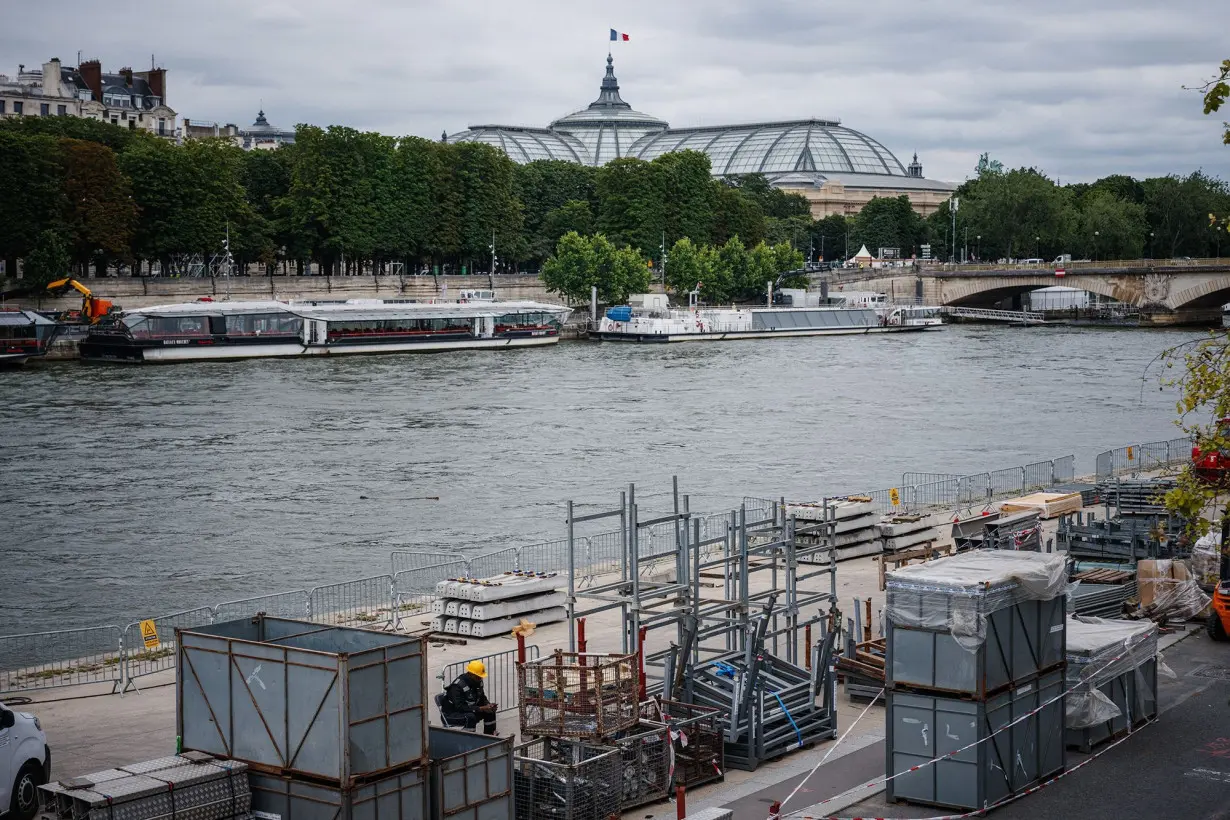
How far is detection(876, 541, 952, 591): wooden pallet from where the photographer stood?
27422 mm

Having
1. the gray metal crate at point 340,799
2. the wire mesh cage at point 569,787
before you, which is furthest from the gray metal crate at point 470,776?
the wire mesh cage at point 569,787

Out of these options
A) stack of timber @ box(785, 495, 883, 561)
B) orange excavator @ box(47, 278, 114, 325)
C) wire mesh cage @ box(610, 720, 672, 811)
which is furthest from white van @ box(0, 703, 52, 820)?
orange excavator @ box(47, 278, 114, 325)

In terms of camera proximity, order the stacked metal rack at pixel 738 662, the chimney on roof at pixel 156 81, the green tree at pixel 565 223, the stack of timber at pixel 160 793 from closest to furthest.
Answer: the stack of timber at pixel 160 793, the stacked metal rack at pixel 738 662, the green tree at pixel 565 223, the chimney on roof at pixel 156 81

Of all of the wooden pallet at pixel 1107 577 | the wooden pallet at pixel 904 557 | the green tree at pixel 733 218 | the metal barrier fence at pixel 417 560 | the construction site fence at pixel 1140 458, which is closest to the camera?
the wooden pallet at pixel 1107 577

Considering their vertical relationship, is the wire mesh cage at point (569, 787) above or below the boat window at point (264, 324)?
below

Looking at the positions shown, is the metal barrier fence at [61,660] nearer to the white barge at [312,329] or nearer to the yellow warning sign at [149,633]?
the yellow warning sign at [149,633]

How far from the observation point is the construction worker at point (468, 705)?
16812mm

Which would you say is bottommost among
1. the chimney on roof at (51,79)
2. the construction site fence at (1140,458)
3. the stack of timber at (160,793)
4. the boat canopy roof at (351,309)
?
the construction site fence at (1140,458)

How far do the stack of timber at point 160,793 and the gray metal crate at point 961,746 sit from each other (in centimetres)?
655

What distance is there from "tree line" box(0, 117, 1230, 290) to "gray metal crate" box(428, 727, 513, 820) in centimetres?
7903

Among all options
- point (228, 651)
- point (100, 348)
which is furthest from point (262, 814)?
point (100, 348)

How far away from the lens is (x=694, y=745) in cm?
1705

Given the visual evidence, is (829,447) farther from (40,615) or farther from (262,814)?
(262,814)

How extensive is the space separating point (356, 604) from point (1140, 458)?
23.3 metres
